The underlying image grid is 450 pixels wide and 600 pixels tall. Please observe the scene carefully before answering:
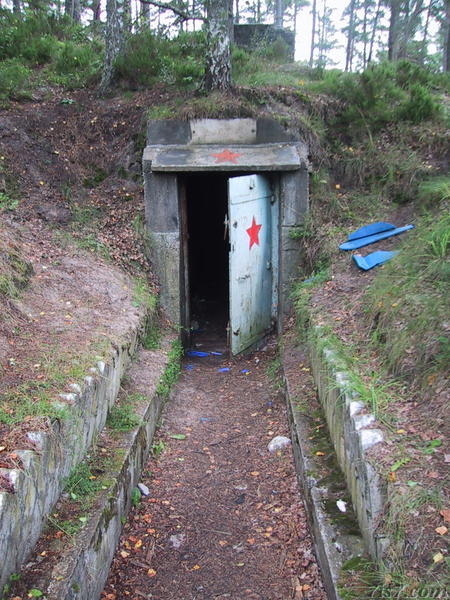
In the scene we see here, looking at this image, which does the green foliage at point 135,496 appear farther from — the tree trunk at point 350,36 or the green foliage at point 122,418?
the tree trunk at point 350,36

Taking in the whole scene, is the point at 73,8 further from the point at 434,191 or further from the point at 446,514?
the point at 446,514

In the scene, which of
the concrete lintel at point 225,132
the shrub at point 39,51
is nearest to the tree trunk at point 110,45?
the shrub at point 39,51

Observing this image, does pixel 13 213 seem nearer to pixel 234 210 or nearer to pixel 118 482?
pixel 234 210

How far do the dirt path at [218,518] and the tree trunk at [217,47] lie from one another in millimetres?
5092

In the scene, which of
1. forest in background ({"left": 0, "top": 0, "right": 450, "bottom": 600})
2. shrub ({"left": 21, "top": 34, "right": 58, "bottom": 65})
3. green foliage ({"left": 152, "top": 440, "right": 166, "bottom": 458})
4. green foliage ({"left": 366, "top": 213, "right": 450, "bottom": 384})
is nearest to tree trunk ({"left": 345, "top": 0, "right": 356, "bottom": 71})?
forest in background ({"left": 0, "top": 0, "right": 450, "bottom": 600})

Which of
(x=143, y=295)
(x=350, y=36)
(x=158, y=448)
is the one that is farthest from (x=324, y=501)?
(x=350, y=36)

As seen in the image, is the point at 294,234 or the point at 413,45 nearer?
the point at 294,234

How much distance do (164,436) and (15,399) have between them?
2.23 metres

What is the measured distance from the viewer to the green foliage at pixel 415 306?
11.4 feet

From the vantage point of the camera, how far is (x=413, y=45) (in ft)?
60.4

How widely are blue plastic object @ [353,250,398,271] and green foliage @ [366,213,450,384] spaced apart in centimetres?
31

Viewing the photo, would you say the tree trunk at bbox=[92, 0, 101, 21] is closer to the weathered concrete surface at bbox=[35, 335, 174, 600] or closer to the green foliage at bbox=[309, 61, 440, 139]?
the green foliage at bbox=[309, 61, 440, 139]

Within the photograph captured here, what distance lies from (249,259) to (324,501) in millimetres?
4373

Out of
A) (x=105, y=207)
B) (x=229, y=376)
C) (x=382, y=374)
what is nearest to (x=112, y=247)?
(x=105, y=207)
